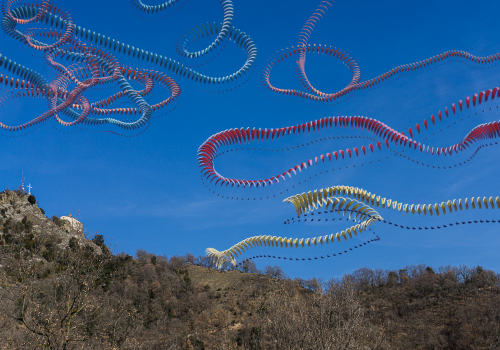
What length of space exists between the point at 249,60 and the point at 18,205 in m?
58.2

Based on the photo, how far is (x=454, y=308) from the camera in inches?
2237

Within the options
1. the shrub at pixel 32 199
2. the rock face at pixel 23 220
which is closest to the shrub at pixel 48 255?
the rock face at pixel 23 220

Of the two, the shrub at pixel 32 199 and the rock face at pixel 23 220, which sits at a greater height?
the shrub at pixel 32 199

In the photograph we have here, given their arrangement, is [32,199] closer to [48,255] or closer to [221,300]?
[48,255]

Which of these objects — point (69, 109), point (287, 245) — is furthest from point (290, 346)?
point (69, 109)

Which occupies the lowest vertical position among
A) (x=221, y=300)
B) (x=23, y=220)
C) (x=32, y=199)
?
(x=221, y=300)

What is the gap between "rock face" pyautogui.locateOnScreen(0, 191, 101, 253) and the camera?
54562mm

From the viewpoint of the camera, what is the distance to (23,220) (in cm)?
5759

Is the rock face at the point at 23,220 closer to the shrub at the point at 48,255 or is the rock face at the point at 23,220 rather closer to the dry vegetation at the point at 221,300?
the dry vegetation at the point at 221,300

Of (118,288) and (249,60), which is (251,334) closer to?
(118,288)

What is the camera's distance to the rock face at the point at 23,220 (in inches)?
2148

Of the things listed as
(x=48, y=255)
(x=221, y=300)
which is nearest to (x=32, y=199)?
(x=48, y=255)

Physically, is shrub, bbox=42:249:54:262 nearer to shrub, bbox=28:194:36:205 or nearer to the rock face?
the rock face

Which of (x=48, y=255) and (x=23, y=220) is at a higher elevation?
(x=23, y=220)
